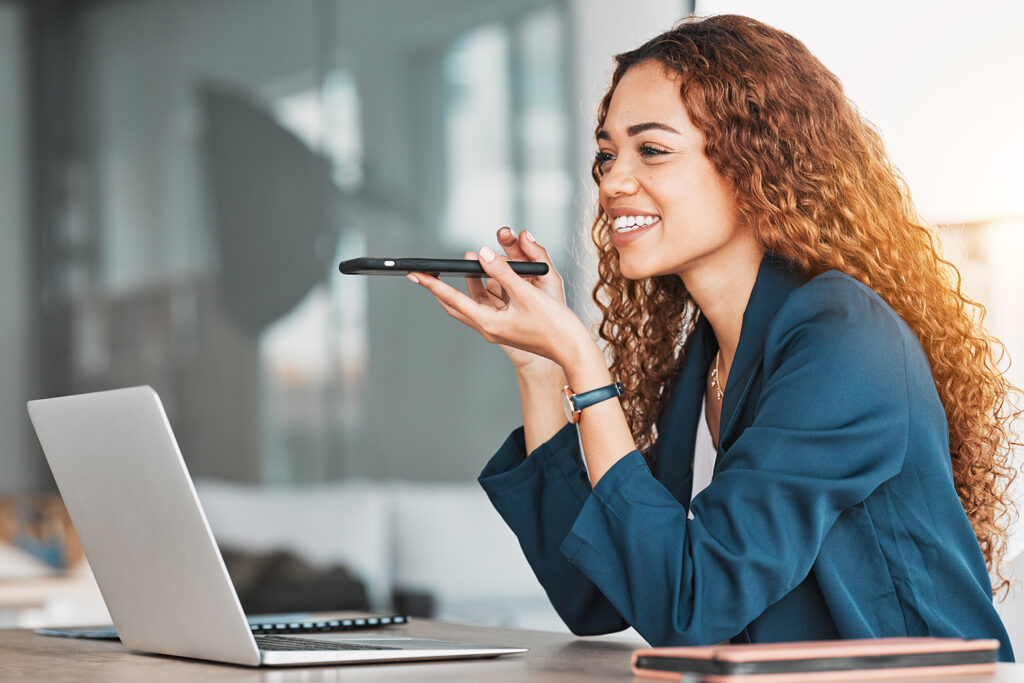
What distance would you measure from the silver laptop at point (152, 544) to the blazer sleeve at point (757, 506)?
0.14 meters

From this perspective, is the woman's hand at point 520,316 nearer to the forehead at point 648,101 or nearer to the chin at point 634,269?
the chin at point 634,269

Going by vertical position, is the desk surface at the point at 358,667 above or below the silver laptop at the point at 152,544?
below

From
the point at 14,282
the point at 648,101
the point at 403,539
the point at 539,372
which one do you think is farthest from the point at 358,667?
the point at 14,282

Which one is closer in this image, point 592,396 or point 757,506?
point 757,506

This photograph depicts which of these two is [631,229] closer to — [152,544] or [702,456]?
[702,456]

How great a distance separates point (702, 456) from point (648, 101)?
17.6 inches

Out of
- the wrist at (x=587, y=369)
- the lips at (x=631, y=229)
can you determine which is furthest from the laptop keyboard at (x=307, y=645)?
the lips at (x=631, y=229)

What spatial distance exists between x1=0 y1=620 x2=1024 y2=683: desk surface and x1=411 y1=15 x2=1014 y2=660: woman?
0.10 meters

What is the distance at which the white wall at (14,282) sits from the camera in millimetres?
4199

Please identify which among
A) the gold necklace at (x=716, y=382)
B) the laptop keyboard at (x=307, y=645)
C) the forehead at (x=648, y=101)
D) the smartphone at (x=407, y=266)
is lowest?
the laptop keyboard at (x=307, y=645)

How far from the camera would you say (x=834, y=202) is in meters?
1.43

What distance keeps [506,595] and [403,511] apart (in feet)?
1.50

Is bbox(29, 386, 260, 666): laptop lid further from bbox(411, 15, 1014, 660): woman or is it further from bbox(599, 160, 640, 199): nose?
bbox(599, 160, 640, 199): nose

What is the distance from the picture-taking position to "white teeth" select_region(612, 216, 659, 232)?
143 centimetres
